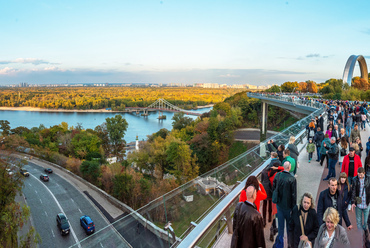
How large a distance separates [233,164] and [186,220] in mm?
1232

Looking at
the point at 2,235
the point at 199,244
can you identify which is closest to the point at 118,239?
the point at 199,244

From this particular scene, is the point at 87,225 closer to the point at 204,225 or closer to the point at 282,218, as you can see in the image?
the point at 282,218

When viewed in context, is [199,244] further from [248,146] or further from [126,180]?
[248,146]

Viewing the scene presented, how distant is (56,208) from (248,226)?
1710 cm

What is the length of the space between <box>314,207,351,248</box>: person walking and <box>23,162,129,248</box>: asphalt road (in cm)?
992

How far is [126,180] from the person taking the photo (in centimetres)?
1677

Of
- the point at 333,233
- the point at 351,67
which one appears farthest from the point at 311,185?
the point at 351,67

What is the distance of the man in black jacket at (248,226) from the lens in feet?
6.05

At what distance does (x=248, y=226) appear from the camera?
185cm

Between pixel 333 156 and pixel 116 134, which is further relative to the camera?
pixel 116 134

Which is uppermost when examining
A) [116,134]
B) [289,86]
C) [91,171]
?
[289,86]

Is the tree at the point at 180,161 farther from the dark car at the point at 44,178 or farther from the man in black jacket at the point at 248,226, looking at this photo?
the man in black jacket at the point at 248,226

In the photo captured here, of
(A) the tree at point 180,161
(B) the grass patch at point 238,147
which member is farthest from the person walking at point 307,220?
(B) the grass patch at point 238,147

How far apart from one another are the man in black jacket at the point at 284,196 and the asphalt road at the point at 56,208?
935 centimetres
